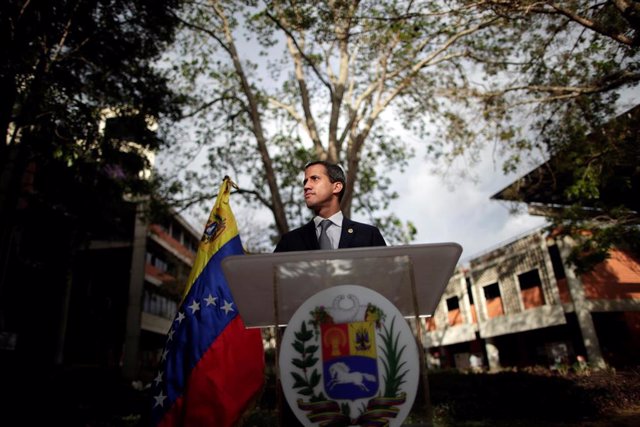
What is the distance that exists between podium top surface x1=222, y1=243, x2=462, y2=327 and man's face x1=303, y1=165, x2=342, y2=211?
884 mm

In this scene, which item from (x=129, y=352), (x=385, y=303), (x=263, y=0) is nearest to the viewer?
(x=385, y=303)

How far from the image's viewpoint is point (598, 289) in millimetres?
16672

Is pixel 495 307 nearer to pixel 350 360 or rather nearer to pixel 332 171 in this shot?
pixel 332 171

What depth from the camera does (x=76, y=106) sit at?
8586mm

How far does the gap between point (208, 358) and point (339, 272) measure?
84.6 inches

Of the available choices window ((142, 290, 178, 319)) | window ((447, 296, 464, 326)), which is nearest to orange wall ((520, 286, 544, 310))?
window ((447, 296, 464, 326))

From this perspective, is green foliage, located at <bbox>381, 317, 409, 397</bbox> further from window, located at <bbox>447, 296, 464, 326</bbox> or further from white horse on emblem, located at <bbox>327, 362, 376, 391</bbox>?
window, located at <bbox>447, 296, 464, 326</bbox>

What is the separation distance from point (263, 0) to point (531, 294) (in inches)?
662

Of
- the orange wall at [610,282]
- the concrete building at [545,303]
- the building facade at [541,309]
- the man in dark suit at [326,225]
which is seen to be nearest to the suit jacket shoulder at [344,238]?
the man in dark suit at [326,225]

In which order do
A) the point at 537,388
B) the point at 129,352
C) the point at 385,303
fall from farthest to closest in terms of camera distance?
the point at 129,352
the point at 537,388
the point at 385,303

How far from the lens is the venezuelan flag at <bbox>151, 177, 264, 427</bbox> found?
322 centimetres

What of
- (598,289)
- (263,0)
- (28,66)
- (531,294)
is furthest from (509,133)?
(531,294)

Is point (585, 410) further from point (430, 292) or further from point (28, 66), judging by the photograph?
point (28, 66)

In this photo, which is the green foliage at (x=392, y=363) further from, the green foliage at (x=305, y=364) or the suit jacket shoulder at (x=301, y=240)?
the suit jacket shoulder at (x=301, y=240)
